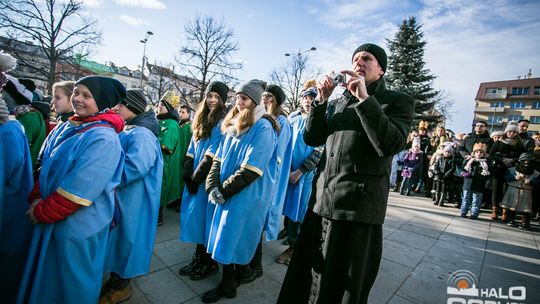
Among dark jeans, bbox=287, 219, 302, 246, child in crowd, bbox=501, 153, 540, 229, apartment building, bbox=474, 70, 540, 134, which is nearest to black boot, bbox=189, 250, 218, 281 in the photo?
dark jeans, bbox=287, 219, 302, 246

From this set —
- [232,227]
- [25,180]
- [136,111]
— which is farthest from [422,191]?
[25,180]

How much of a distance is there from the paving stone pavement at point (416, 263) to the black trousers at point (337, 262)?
908 millimetres

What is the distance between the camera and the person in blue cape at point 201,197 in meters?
2.96

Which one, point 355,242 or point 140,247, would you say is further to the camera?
point 140,247

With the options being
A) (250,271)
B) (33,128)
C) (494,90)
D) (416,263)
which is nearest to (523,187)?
(416,263)

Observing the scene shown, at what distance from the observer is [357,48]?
1991 mm

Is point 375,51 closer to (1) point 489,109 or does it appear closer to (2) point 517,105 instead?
(1) point 489,109

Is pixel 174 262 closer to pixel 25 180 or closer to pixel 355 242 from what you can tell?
pixel 25 180

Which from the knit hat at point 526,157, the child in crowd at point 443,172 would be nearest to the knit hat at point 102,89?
the knit hat at point 526,157

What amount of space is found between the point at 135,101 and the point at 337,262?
99.3 inches

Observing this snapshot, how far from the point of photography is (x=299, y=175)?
3.91m

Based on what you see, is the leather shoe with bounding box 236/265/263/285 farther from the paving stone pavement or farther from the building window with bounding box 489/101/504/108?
the building window with bounding box 489/101/504/108

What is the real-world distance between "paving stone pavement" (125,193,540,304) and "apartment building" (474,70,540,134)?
216 ft

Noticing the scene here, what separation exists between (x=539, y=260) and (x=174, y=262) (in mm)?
6011
